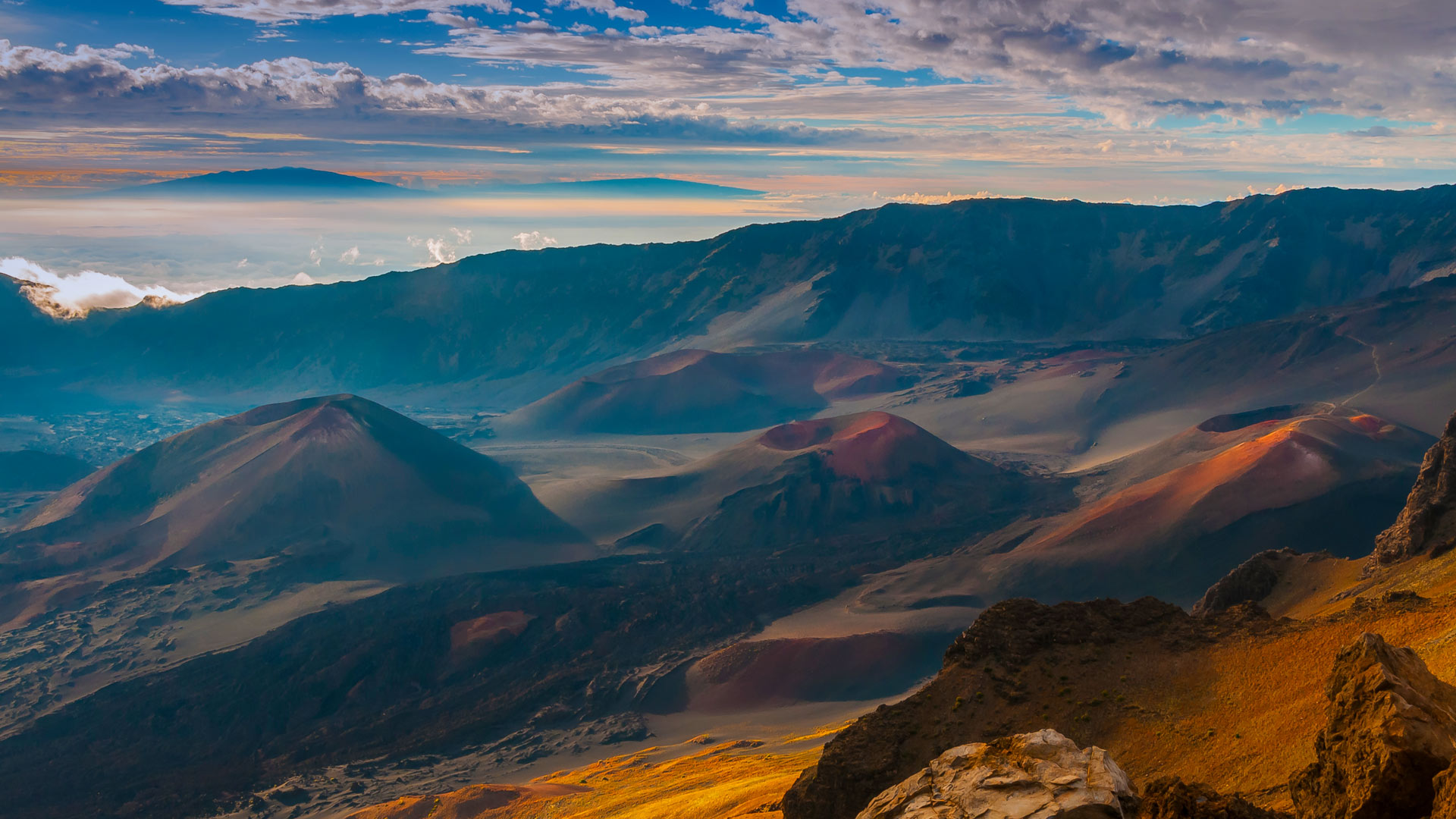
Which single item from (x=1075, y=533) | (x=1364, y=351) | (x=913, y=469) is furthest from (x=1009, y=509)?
(x=1364, y=351)

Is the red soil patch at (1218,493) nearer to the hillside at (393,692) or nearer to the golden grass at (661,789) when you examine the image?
the hillside at (393,692)

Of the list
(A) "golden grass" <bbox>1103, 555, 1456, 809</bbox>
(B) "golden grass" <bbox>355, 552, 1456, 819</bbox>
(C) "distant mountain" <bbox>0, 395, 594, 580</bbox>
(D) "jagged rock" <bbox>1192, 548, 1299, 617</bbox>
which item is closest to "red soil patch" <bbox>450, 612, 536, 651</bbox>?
(C) "distant mountain" <bbox>0, 395, 594, 580</bbox>

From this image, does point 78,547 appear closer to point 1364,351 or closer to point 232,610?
point 232,610

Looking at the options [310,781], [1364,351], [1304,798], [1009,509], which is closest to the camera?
[1304,798]

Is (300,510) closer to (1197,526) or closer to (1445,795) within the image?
(1197,526)

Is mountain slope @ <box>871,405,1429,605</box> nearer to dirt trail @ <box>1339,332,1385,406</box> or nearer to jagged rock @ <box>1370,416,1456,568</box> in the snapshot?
jagged rock @ <box>1370,416,1456,568</box>
